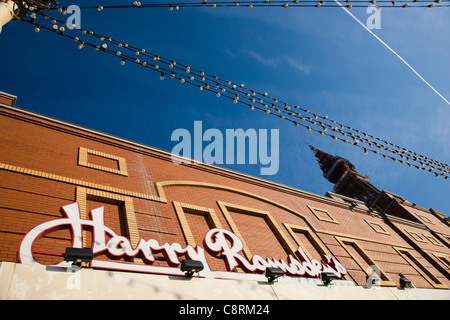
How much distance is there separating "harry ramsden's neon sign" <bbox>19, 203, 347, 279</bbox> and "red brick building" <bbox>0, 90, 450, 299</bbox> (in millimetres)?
32

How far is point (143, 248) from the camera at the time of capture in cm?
714

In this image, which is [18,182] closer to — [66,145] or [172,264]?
[66,145]

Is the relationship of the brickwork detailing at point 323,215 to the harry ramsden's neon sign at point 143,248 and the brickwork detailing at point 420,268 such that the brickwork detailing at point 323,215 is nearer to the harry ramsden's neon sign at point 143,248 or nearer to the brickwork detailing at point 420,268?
the brickwork detailing at point 420,268

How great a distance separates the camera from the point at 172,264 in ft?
23.9

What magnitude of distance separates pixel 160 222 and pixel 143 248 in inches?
61.1

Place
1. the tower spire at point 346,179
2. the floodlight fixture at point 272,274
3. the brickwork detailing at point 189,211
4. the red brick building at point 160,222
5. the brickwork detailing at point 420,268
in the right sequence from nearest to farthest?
the red brick building at point 160,222 < the floodlight fixture at point 272,274 < the brickwork detailing at point 189,211 < the brickwork detailing at point 420,268 < the tower spire at point 346,179

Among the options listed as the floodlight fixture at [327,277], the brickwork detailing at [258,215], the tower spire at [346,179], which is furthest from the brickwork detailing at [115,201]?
the tower spire at [346,179]

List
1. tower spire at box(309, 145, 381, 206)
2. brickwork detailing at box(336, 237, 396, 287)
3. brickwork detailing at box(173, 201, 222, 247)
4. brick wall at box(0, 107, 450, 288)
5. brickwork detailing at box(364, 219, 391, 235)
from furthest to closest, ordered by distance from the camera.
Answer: tower spire at box(309, 145, 381, 206) < brickwork detailing at box(364, 219, 391, 235) < brickwork detailing at box(336, 237, 396, 287) < brickwork detailing at box(173, 201, 222, 247) < brick wall at box(0, 107, 450, 288)

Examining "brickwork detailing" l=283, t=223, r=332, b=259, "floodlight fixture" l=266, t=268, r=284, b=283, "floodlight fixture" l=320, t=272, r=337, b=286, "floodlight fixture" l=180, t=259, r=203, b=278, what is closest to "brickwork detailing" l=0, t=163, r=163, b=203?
"floodlight fixture" l=180, t=259, r=203, b=278

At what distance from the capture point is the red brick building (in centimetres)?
645

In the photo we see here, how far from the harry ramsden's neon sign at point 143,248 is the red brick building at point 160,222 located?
0.11 ft

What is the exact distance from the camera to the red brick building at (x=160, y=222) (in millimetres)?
6449

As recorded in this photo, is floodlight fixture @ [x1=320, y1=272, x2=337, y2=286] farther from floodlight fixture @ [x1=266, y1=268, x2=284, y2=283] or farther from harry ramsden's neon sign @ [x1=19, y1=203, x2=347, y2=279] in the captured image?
floodlight fixture @ [x1=266, y1=268, x2=284, y2=283]
